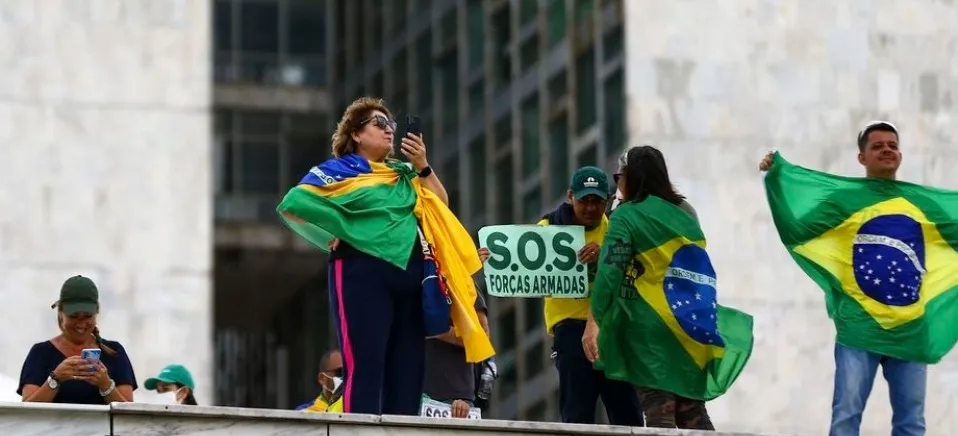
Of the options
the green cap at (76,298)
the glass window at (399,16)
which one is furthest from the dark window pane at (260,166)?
the green cap at (76,298)

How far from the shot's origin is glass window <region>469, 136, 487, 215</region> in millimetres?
43156

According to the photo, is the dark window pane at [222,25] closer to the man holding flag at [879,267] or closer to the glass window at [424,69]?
the glass window at [424,69]

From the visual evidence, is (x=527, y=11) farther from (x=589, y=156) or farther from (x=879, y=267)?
(x=879, y=267)

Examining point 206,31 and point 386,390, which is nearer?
point 386,390

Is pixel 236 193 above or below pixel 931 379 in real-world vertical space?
above

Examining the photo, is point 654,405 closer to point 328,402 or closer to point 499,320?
point 328,402

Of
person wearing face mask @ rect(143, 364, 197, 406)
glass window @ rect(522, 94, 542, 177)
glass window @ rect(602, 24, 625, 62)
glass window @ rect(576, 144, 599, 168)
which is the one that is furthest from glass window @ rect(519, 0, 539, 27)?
person wearing face mask @ rect(143, 364, 197, 406)

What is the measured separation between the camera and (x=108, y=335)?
88.8 ft

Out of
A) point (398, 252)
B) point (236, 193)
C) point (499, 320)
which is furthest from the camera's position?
point (236, 193)

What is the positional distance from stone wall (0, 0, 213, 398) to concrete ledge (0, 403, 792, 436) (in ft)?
46.2

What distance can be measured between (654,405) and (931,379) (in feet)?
54.4

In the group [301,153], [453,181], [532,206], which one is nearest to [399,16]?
[301,153]

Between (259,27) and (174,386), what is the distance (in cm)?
3370

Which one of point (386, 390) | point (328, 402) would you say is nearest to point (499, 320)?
point (328, 402)
